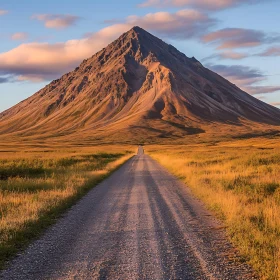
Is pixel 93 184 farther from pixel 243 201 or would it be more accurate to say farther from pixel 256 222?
pixel 256 222

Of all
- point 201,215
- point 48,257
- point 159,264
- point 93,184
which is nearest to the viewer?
point 159,264

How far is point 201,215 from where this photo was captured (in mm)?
13328

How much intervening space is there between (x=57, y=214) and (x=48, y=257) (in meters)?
5.26

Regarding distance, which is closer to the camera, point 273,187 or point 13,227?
point 13,227

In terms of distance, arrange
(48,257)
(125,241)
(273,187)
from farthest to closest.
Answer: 1. (273,187)
2. (125,241)
3. (48,257)

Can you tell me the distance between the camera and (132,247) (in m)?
9.18

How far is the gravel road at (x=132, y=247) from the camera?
7418mm

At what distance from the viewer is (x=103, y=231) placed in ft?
35.8

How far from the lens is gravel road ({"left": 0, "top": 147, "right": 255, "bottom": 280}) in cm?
742

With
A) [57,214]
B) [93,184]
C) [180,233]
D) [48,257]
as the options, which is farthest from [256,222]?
[93,184]

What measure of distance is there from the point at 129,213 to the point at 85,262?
19.1 feet

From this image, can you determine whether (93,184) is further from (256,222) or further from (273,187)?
(256,222)

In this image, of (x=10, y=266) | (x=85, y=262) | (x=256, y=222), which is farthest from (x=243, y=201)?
(x=10, y=266)

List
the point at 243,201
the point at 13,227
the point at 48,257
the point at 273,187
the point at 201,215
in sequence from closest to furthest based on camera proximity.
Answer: the point at 48,257, the point at 13,227, the point at 201,215, the point at 243,201, the point at 273,187
